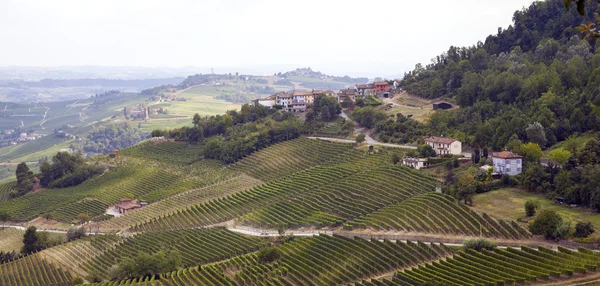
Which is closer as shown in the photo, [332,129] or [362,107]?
[332,129]

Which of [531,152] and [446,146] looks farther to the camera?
[446,146]

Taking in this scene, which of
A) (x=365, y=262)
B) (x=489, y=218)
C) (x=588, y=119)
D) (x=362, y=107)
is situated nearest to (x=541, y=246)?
(x=489, y=218)

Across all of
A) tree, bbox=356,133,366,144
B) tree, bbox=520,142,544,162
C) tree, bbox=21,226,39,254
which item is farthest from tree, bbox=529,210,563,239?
tree, bbox=21,226,39,254

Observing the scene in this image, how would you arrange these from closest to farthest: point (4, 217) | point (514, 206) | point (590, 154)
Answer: point (514, 206), point (590, 154), point (4, 217)

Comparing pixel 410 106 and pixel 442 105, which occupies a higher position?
pixel 442 105

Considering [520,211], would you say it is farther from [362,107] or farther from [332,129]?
[362,107]

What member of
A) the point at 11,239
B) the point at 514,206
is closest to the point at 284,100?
the point at 11,239

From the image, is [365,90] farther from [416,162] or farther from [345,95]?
[416,162]

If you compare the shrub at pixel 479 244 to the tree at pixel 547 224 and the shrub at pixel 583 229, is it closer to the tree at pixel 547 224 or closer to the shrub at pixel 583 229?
the tree at pixel 547 224
